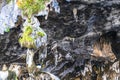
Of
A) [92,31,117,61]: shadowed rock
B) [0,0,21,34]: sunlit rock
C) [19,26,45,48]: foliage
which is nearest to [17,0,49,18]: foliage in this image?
[0,0,21,34]: sunlit rock

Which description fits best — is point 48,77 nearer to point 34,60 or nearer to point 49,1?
point 34,60

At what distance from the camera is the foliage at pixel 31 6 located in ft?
23.6

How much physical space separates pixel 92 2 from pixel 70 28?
0.90 meters

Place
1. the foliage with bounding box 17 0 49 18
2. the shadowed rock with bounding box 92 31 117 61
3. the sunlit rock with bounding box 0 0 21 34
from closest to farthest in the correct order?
the foliage with bounding box 17 0 49 18, the sunlit rock with bounding box 0 0 21 34, the shadowed rock with bounding box 92 31 117 61

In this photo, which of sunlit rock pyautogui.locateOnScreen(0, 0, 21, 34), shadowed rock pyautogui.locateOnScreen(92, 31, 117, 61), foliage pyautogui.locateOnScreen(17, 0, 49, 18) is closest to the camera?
foliage pyautogui.locateOnScreen(17, 0, 49, 18)

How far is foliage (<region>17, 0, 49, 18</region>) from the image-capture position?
23.6ft

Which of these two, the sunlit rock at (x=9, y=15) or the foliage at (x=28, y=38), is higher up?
the sunlit rock at (x=9, y=15)

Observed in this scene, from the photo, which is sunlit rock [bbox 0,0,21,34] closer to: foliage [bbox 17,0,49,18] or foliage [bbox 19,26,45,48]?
foliage [bbox 17,0,49,18]

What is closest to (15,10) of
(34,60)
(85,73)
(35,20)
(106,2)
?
(35,20)

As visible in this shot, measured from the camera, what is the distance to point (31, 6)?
723 centimetres

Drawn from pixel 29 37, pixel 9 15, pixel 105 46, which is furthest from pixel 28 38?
pixel 105 46

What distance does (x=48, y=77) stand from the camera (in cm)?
768

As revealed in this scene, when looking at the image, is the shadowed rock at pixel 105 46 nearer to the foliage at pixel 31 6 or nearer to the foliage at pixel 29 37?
the foliage at pixel 29 37

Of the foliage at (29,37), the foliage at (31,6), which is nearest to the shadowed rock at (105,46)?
the foliage at (29,37)
